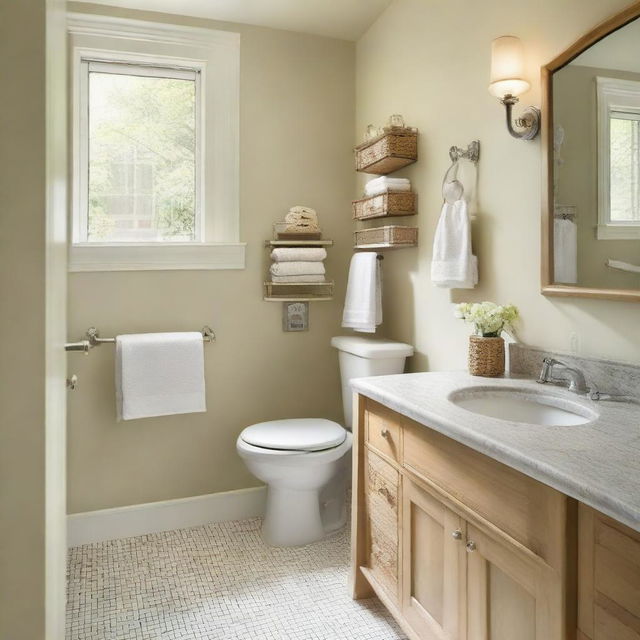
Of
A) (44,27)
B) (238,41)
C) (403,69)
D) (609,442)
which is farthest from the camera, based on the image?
(238,41)

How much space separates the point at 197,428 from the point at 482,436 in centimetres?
181

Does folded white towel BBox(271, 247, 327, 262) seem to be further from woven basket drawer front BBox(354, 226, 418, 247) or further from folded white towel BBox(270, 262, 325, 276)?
woven basket drawer front BBox(354, 226, 418, 247)

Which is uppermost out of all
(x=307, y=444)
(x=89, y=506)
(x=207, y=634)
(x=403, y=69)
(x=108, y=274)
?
(x=403, y=69)

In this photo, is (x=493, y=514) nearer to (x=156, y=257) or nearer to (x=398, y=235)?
(x=398, y=235)

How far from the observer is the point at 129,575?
223 centimetres

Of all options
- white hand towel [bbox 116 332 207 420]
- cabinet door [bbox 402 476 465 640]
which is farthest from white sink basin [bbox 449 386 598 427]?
white hand towel [bbox 116 332 207 420]

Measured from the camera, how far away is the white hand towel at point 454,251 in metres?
1.93

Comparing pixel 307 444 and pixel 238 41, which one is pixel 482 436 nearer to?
pixel 307 444

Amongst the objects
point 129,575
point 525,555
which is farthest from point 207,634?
point 525,555

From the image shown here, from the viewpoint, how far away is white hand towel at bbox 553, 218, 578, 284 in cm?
159

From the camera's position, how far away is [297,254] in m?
2.67

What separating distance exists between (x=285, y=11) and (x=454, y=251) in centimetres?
148

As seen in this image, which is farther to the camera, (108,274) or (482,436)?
(108,274)

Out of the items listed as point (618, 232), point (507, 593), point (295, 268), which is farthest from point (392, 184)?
point (507, 593)
